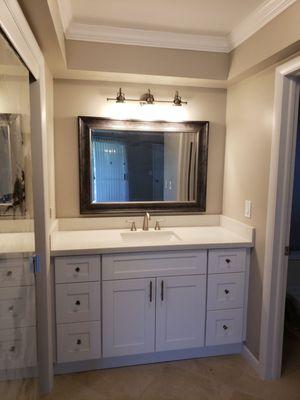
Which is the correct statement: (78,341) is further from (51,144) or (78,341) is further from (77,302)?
(51,144)

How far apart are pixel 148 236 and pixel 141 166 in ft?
1.95

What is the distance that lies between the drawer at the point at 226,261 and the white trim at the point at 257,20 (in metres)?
1.52

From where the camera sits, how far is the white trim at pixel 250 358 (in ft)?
7.13

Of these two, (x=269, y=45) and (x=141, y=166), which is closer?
(x=269, y=45)

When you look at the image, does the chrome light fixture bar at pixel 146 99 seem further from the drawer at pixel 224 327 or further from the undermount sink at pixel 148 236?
the drawer at pixel 224 327

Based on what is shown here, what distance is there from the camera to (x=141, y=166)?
8.44ft

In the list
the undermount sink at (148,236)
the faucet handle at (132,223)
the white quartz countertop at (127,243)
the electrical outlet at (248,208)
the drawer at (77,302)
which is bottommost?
the drawer at (77,302)

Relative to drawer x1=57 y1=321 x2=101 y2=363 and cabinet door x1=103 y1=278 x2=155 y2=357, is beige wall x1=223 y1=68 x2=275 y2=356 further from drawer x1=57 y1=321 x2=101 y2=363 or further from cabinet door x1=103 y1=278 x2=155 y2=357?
drawer x1=57 y1=321 x2=101 y2=363

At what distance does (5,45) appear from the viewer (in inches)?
47.1

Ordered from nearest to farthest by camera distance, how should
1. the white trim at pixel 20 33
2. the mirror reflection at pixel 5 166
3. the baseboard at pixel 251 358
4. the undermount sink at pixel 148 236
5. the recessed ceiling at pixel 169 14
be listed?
the white trim at pixel 20 33 → the mirror reflection at pixel 5 166 → the recessed ceiling at pixel 169 14 → the baseboard at pixel 251 358 → the undermount sink at pixel 148 236

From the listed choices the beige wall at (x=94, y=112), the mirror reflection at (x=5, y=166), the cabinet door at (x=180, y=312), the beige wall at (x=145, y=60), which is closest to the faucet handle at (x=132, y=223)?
the beige wall at (x=94, y=112)

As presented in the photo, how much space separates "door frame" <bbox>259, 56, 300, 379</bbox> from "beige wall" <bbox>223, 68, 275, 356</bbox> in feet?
0.26

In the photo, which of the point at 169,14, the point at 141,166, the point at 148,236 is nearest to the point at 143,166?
the point at 141,166

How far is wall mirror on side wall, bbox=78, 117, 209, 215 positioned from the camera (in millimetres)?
2490
